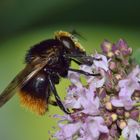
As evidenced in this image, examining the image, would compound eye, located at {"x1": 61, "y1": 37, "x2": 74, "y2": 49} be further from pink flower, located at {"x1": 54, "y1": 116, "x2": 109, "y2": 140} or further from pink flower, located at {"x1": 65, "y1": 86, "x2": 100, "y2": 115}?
pink flower, located at {"x1": 54, "y1": 116, "x2": 109, "y2": 140}

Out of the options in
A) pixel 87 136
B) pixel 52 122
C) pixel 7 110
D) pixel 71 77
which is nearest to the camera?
pixel 87 136

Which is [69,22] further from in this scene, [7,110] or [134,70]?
[134,70]

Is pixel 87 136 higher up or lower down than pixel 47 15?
lower down

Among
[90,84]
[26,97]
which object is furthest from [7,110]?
[90,84]

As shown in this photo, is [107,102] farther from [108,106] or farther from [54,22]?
[54,22]

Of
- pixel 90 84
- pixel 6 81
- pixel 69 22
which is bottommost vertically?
pixel 90 84

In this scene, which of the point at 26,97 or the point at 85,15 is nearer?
the point at 26,97

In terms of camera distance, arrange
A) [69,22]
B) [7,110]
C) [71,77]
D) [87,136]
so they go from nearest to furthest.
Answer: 1. [87,136]
2. [71,77]
3. [7,110]
4. [69,22]
